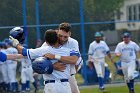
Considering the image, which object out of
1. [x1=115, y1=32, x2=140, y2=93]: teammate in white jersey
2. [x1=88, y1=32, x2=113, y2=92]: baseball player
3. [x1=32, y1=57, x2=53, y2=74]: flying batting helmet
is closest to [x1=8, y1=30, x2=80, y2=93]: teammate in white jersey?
[x1=32, y1=57, x2=53, y2=74]: flying batting helmet

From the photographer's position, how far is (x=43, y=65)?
813cm

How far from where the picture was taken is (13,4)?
766 inches

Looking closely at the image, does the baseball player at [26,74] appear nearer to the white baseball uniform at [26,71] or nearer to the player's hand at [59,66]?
the white baseball uniform at [26,71]

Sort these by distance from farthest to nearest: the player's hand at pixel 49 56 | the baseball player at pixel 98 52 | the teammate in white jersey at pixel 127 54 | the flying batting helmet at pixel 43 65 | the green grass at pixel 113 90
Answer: the baseball player at pixel 98 52 → the green grass at pixel 113 90 → the teammate in white jersey at pixel 127 54 → the player's hand at pixel 49 56 → the flying batting helmet at pixel 43 65

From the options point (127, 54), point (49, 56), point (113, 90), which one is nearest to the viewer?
point (49, 56)

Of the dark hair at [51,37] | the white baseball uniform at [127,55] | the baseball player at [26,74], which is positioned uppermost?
the dark hair at [51,37]

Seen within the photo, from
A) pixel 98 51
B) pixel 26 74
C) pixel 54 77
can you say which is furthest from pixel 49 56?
pixel 26 74

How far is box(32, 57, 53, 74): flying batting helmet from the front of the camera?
8.13 meters

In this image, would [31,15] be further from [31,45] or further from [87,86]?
[87,86]

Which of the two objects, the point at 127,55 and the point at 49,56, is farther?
the point at 127,55

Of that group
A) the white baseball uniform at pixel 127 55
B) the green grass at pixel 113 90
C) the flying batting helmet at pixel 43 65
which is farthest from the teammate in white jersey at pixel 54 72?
the green grass at pixel 113 90

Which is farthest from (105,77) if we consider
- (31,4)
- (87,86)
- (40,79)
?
(31,4)

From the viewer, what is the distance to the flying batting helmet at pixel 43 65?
813 centimetres

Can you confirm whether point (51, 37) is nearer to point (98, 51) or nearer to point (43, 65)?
point (43, 65)
